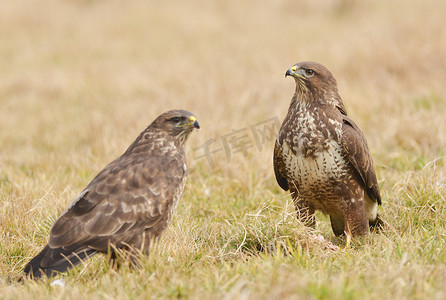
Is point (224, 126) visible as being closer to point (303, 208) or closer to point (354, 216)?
point (303, 208)

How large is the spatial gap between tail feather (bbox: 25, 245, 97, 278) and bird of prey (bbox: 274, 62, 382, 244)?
1658 mm

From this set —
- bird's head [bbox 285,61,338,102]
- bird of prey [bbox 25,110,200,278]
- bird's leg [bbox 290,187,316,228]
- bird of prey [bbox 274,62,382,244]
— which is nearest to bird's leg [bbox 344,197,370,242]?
bird of prey [bbox 274,62,382,244]

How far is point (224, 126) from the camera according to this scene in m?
7.26

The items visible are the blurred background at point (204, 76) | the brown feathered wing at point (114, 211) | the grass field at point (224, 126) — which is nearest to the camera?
the grass field at point (224, 126)

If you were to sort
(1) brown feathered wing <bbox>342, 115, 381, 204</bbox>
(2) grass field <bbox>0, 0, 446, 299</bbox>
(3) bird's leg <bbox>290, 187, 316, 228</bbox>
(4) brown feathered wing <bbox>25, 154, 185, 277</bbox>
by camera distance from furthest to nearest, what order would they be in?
(3) bird's leg <bbox>290, 187, 316, 228</bbox> → (1) brown feathered wing <bbox>342, 115, 381, 204</bbox> → (4) brown feathered wing <bbox>25, 154, 185, 277</bbox> → (2) grass field <bbox>0, 0, 446, 299</bbox>

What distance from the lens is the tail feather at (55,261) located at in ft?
11.8

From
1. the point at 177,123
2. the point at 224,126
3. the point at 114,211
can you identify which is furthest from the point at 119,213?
the point at 224,126

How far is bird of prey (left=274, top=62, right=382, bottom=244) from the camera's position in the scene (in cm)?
429

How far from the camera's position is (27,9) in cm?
1541

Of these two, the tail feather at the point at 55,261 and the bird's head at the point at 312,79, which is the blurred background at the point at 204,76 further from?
the bird's head at the point at 312,79

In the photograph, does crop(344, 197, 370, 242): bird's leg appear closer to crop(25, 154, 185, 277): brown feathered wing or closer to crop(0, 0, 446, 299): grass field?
crop(0, 0, 446, 299): grass field

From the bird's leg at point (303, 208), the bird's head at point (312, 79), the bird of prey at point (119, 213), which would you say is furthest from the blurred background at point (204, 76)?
the bird's head at point (312, 79)

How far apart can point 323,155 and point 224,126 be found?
308 cm

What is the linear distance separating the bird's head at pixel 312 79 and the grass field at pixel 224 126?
0.95 metres
